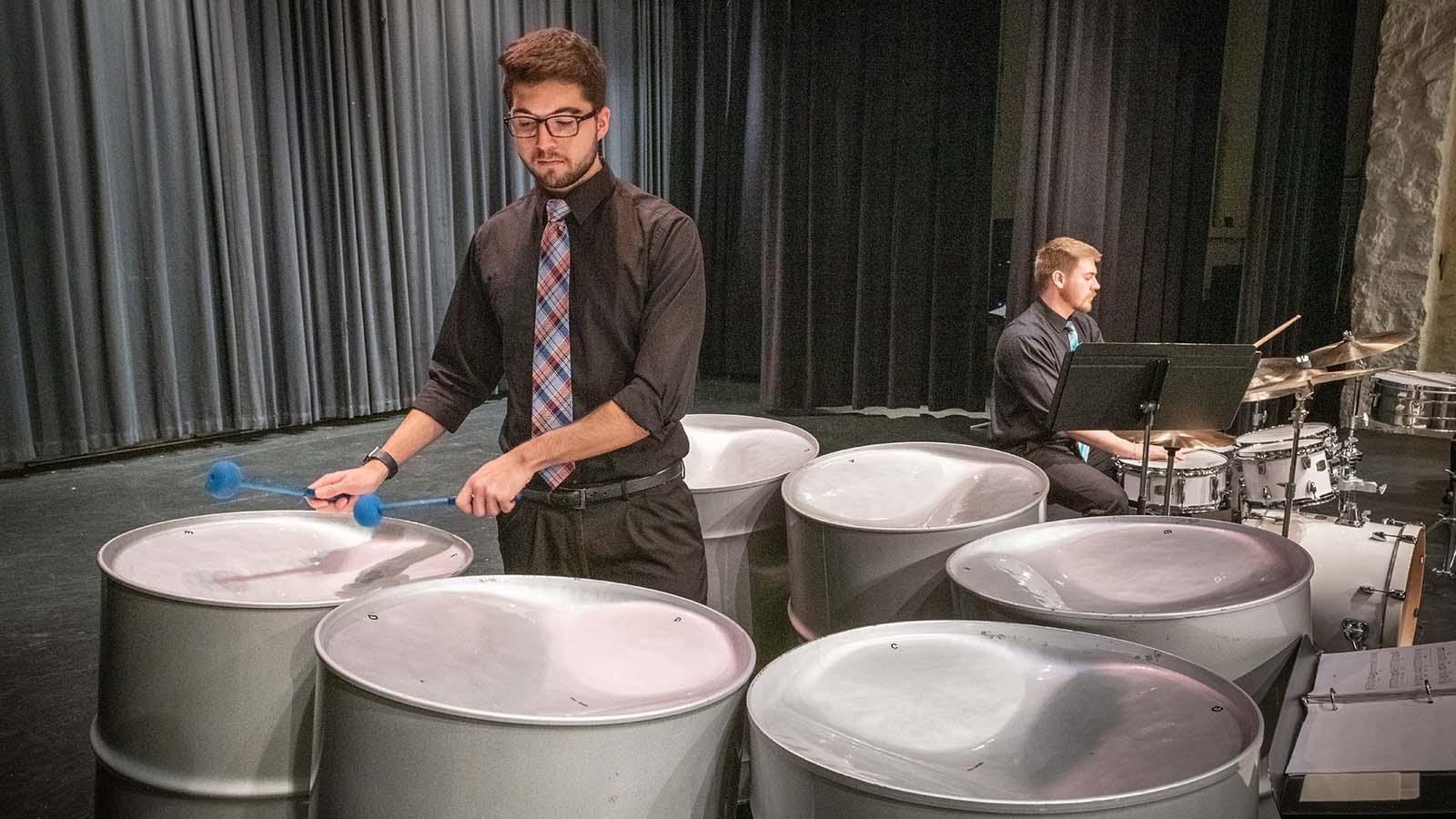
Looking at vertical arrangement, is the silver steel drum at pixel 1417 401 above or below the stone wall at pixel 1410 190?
below

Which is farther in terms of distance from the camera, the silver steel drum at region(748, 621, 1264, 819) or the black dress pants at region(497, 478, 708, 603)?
the black dress pants at region(497, 478, 708, 603)

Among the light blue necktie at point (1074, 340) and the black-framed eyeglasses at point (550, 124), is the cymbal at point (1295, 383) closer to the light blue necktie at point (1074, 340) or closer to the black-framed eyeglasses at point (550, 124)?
the light blue necktie at point (1074, 340)

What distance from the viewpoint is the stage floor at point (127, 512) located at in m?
1.93

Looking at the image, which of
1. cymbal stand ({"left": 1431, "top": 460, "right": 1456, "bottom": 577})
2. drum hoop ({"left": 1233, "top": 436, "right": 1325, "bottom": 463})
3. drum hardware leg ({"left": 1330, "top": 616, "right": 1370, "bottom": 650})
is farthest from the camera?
cymbal stand ({"left": 1431, "top": 460, "right": 1456, "bottom": 577})

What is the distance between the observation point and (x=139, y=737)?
1060mm

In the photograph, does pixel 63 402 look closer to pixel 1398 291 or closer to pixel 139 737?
pixel 139 737

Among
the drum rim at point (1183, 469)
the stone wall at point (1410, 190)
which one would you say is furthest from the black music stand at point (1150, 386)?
the stone wall at point (1410, 190)

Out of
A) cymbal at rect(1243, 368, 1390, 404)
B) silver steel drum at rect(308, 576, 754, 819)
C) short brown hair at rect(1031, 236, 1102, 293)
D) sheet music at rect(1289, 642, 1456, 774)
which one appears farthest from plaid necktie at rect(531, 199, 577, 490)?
short brown hair at rect(1031, 236, 1102, 293)

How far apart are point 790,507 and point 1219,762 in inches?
30.2

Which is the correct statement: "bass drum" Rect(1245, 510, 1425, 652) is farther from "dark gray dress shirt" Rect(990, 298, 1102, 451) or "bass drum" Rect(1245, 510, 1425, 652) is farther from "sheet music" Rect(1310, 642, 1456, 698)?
"sheet music" Rect(1310, 642, 1456, 698)

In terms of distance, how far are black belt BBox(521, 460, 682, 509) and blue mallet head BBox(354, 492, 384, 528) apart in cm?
19

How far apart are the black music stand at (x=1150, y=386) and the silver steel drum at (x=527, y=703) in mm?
1230

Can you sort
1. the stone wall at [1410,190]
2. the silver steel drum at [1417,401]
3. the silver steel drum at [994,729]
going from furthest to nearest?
the stone wall at [1410,190] < the silver steel drum at [1417,401] < the silver steel drum at [994,729]

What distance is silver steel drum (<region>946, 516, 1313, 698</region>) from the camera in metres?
1.02
